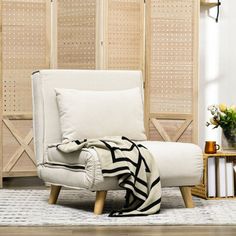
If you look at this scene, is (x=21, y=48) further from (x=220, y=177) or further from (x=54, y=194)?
(x=220, y=177)

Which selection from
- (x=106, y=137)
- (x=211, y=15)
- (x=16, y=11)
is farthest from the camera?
(x=211, y=15)

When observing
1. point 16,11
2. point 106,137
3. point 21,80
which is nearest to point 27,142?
point 21,80

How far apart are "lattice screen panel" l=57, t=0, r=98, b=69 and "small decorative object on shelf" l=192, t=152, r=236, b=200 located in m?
1.59

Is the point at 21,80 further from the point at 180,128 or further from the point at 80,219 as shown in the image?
the point at 80,219

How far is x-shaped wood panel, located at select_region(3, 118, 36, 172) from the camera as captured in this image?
5.82m

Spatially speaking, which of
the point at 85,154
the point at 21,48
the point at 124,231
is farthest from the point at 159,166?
the point at 21,48

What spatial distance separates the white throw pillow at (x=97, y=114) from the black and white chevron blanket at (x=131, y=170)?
0.32 meters

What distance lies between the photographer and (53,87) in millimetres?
4746

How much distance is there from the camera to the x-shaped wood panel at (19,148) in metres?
5.82

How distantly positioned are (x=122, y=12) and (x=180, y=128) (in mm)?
1185

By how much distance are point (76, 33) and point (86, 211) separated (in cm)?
219

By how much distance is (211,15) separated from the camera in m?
6.66

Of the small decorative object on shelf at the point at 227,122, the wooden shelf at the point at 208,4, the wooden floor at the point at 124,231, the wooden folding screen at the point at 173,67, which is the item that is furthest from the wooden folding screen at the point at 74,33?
the wooden floor at the point at 124,231

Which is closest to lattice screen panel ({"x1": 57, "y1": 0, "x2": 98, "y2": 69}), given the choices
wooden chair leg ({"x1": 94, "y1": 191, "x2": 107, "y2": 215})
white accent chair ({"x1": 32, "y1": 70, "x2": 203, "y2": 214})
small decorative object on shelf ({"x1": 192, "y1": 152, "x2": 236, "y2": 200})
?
white accent chair ({"x1": 32, "y1": 70, "x2": 203, "y2": 214})
